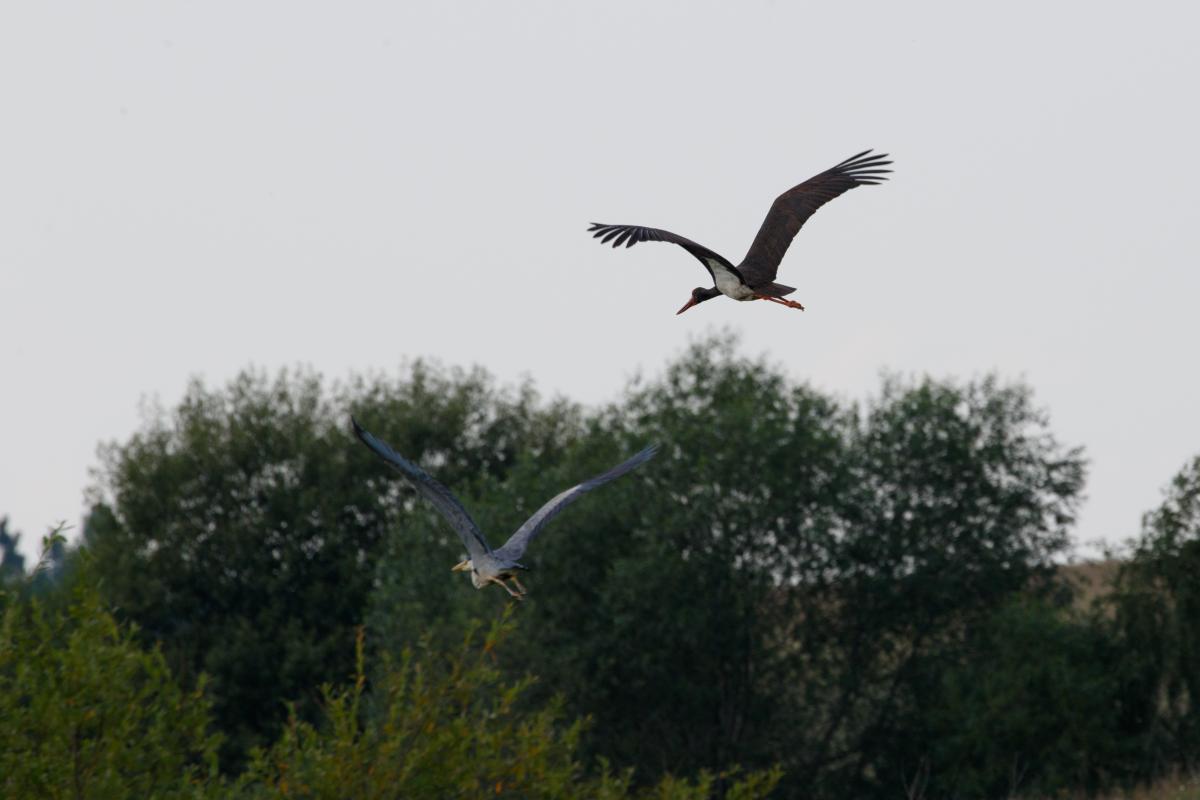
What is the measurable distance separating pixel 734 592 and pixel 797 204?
26.6 m

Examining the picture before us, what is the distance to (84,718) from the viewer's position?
1395 cm

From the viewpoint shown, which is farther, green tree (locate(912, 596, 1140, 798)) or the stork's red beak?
green tree (locate(912, 596, 1140, 798))

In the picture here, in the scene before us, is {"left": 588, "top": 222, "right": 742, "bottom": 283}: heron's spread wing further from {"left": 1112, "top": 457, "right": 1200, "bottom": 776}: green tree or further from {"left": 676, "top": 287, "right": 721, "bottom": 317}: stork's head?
{"left": 1112, "top": 457, "right": 1200, "bottom": 776}: green tree

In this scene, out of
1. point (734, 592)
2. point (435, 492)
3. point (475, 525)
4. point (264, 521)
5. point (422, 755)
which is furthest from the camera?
point (264, 521)

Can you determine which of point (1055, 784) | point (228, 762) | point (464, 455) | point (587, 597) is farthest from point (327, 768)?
point (464, 455)

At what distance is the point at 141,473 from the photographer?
53531 millimetres

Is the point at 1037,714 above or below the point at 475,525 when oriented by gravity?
below

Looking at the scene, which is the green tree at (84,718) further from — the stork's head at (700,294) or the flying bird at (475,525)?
the stork's head at (700,294)

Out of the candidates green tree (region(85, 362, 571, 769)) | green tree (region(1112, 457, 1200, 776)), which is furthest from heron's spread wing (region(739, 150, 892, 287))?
green tree (region(85, 362, 571, 769))

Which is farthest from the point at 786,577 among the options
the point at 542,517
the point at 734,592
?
the point at 542,517

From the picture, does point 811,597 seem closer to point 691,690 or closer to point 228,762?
point 691,690

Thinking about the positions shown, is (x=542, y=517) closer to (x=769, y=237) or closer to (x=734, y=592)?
(x=769, y=237)

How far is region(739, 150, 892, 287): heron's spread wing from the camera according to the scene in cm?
1469

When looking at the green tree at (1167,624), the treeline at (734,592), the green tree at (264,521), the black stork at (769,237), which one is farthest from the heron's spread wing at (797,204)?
the green tree at (264,521)
